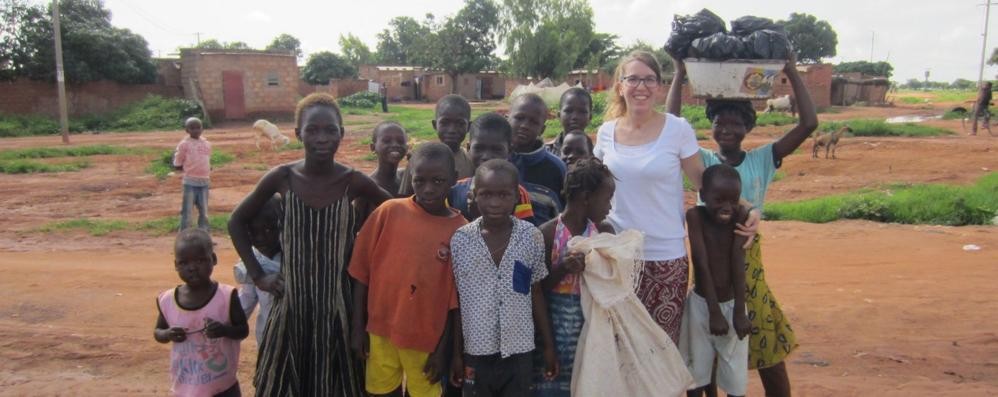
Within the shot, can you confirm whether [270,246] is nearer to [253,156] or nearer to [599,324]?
[599,324]

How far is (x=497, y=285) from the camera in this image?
242cm

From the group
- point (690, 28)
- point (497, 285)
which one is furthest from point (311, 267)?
point (690, 28)

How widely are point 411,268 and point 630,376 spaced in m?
0.89

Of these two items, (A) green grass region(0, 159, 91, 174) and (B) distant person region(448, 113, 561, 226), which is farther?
(A) green grass region(0, 159, 91, 174)

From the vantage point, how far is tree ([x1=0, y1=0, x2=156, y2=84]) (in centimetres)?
2291

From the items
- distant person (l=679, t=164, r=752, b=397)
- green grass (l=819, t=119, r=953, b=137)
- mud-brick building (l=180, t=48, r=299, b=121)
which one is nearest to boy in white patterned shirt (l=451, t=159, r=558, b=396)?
distant person (l=679, t=164, r=752, b=397)

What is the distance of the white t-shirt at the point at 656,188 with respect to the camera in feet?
8.53

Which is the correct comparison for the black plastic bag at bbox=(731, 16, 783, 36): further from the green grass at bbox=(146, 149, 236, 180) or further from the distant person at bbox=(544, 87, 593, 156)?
the green grass at bbox=(146, 149, 236, 180)

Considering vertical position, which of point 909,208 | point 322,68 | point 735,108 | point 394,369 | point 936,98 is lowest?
point 909,208

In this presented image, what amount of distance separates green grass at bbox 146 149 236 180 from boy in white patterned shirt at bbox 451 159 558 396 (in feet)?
39.6

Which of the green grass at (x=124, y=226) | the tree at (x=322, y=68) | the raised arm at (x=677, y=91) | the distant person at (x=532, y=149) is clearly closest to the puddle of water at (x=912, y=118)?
the green grass at (x=124, y=226)

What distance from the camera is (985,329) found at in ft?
15.0

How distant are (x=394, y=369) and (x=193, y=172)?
6.50m

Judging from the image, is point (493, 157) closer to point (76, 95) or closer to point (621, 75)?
point (621, 75)
